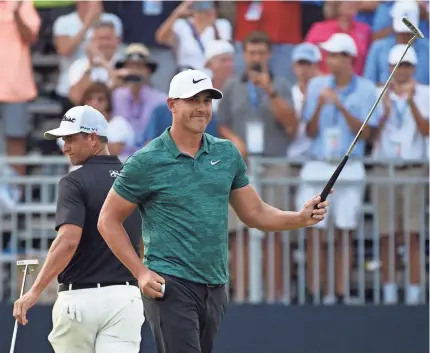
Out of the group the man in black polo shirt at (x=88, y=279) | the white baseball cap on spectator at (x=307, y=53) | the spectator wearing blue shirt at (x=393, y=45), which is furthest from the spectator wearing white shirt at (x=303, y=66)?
the man in black polo shirt at (x=88, y=279)

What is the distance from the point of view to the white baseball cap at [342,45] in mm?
10977

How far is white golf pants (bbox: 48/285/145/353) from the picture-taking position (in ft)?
21.6

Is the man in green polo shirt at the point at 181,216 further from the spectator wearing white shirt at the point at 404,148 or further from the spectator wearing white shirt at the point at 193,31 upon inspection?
the spectator wearing white shirt at the point at 193,31

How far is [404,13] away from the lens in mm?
10992

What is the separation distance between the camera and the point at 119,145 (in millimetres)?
10859

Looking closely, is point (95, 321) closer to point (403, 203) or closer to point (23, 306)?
point (23, 306)

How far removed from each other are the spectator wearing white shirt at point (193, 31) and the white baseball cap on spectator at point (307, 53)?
664 millimetres

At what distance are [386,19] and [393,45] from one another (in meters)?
0.29

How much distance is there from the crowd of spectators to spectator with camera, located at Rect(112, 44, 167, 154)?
0.04ft

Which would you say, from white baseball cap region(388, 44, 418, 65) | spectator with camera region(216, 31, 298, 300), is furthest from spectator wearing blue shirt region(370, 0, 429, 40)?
spectator with camera region(216, 31, 298, 300)

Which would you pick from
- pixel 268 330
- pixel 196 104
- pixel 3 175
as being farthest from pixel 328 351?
pixel 196 104

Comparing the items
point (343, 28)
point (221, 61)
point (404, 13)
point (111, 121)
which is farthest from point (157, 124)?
point (404, 13)

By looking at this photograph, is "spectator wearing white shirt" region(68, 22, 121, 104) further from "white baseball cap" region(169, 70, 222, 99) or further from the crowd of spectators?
"white baseball cap" region(169, 70, 222, 99)

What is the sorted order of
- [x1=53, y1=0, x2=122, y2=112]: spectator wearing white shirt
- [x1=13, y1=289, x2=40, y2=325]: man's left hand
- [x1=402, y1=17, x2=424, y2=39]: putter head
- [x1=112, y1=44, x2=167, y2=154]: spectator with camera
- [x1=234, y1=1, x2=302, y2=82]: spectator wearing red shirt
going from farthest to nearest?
[x1=53, y1=0, x2=122, y2=112]: spectator wearing white shirt < [x1=234, y1=1, x2=302, y2=82]: spectator wearing red shirt < [x1=112, y1=44, x2=167, y2=154]: spectator with camera < [x1=13, y1=289, x2=40, y2=325]: man's left hand < [x1=402, y1=17, x2=424, y2=39]: putter head
